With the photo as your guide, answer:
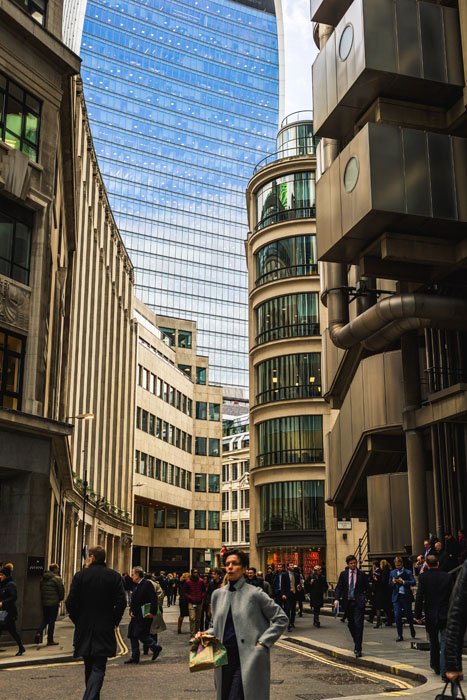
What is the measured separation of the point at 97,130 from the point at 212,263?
99.9 feet

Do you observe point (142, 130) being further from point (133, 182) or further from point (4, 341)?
point (4, 341)

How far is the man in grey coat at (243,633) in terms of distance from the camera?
6.19m

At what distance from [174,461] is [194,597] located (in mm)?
58178

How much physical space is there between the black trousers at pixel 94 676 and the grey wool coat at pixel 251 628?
1.85 metres

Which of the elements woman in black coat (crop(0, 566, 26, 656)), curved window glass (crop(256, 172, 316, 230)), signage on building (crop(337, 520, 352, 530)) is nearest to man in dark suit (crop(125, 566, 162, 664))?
woman in black coat (crop(0, 566, 26, 656))

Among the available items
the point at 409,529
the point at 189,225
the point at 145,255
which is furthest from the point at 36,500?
the point at 189,225

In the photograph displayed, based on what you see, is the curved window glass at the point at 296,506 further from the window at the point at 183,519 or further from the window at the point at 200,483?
the window at the point at 200,483

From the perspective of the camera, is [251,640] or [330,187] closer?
[251,640]

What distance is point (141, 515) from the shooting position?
76.5 meters

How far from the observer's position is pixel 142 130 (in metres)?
145

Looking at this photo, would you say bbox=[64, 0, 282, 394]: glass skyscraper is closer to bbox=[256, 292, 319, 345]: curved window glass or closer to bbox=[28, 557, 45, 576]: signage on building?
bbox=[256, 292, 319, 345]: curved window glass

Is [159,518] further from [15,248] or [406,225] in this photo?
[406,225]

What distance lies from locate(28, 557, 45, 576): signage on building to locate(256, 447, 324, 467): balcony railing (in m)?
31.4

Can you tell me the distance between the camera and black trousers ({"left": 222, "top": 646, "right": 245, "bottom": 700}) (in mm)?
6184
